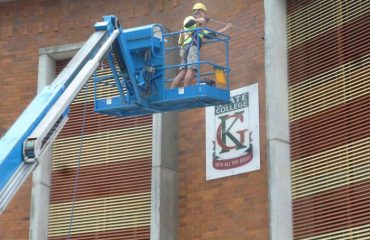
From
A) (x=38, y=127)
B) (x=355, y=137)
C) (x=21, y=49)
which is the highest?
(x=21, y=49)

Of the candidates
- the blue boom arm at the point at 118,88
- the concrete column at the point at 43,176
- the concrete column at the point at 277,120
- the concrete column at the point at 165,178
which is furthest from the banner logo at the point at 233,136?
the concrete column at the point at 43,176

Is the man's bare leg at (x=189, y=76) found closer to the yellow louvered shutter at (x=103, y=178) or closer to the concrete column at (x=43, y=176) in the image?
the yellow louvered shutter at (x=103, y=178)

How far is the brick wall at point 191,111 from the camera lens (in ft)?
72.3

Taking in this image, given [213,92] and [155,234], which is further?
[155,234]

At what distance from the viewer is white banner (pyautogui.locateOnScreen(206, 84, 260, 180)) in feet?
73.2

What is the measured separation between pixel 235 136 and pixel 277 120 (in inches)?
51.6

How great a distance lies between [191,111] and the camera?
24062 millimetres

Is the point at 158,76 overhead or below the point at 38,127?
overhead

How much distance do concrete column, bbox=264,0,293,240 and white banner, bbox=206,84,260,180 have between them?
0.68 meters

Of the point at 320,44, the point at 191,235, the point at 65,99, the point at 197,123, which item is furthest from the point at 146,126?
the point at 65,99

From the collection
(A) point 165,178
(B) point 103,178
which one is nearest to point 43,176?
(B) point 103,178

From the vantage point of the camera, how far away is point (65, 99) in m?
15.5

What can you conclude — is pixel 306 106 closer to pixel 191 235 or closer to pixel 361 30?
pixel 361 30

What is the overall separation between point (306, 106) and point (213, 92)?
138 inches
